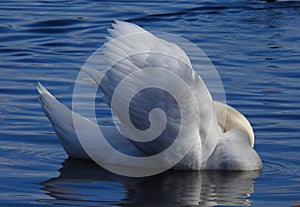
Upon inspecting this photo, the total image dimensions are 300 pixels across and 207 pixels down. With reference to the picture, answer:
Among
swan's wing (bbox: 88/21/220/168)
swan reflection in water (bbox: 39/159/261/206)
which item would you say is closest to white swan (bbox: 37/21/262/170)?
swan's wing (bbox: 88/21/220/168)

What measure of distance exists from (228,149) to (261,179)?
40 centimetres

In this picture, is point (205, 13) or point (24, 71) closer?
point (24, 71)

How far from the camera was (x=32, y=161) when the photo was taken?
8562 millimetres

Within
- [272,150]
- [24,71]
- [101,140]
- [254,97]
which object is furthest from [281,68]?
[101,140]

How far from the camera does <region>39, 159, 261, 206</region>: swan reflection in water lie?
7.45 meters

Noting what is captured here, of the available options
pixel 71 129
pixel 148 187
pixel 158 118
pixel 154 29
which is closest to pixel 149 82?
pixel 158 118

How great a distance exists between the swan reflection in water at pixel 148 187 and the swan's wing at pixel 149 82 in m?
0.27

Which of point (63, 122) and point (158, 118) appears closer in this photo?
point (158, 118)

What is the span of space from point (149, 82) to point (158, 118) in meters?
0.29

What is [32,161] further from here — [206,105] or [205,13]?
[205,13]

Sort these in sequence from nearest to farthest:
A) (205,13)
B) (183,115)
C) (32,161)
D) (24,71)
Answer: (183,115) → (32,161) → (24,71) → (205,13)

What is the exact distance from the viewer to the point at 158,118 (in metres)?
7.88

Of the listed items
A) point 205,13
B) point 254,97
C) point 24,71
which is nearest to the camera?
point 254,97

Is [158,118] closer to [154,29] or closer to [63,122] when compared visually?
[63,122]
